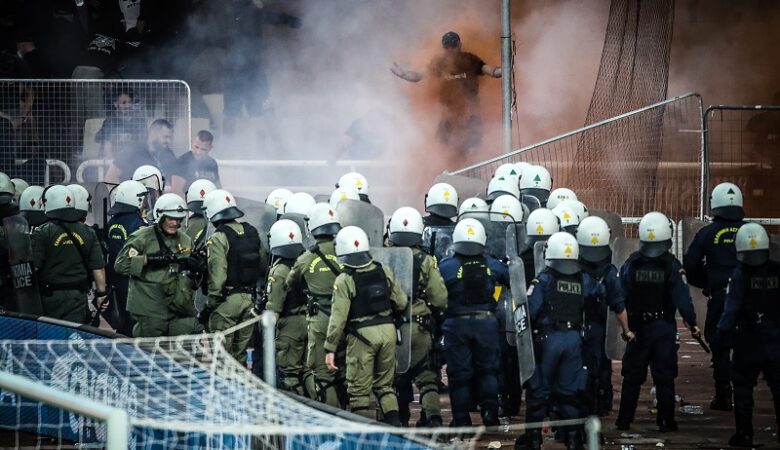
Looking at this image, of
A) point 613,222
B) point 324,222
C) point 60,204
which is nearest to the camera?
point 324,222

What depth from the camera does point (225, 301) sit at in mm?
11938

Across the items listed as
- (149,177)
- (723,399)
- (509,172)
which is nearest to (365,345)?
(509,172)

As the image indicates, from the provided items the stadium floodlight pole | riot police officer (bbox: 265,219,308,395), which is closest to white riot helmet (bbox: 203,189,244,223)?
riot police officer (bbox: 265,219,308,395)

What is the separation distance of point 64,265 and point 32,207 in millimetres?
1505

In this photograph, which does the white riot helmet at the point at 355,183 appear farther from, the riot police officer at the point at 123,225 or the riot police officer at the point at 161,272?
the riot police officer at the point at 161,272

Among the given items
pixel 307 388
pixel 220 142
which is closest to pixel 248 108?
pixel 220 142

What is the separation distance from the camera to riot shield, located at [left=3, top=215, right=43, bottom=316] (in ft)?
39.2

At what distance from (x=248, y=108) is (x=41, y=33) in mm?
2932

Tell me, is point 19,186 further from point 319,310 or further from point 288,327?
point 319,310

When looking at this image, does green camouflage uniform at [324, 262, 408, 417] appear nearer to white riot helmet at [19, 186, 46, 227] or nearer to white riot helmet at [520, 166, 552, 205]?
white riot helmet at [520, 166, 552, 205]

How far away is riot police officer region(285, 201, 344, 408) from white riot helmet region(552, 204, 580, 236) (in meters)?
2.28

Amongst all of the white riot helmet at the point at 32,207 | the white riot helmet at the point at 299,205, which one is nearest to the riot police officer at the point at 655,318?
the white riot helmet at the point at 299,205

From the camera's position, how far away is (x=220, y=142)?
1859cm

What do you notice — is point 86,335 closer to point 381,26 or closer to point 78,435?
point 78,435
